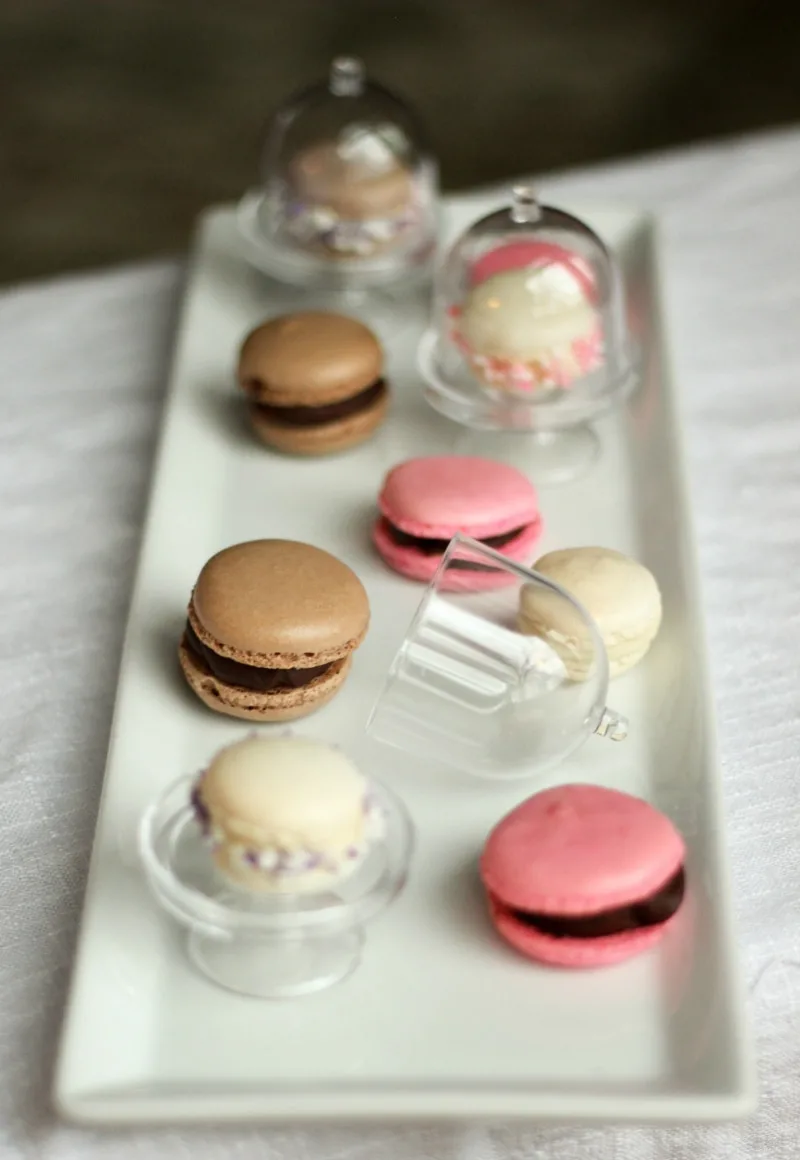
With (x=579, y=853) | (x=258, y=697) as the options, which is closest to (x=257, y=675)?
(x=258, y=697)

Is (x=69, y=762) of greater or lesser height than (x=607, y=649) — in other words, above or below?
below

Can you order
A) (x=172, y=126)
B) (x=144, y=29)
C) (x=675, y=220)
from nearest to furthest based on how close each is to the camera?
(x=675, y=220) < (x=172, y=126) < (x=144, y=29)

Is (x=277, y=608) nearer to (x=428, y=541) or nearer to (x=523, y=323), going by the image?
(x=428, y=541)

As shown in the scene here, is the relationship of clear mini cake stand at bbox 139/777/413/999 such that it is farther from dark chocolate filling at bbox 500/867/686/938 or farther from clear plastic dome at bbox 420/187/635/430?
clear plastic dome at bbox 420/187/635/430

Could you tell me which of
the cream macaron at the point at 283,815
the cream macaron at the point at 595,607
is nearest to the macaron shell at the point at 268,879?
the cream macaron at the point at 283,815

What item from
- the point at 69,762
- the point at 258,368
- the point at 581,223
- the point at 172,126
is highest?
the point at 581,223

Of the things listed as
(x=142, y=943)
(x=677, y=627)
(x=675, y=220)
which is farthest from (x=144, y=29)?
(x=142, y=943)

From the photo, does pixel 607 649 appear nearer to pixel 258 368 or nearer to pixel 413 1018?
pixel 413 1018
